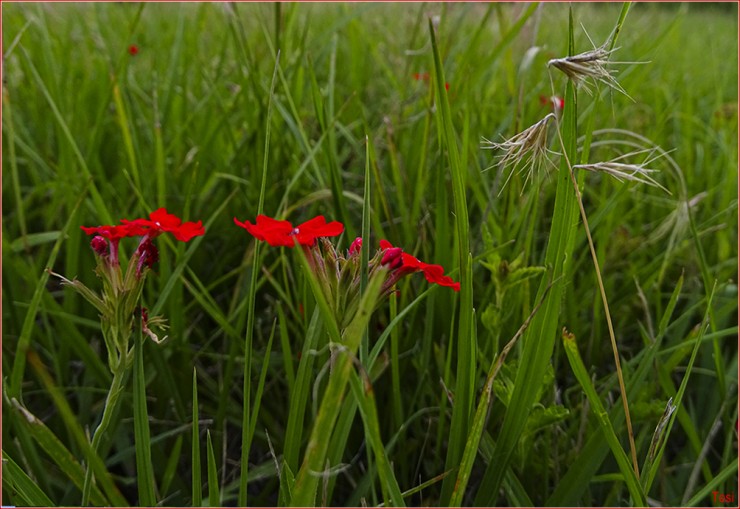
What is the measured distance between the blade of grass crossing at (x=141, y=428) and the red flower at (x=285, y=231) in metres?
0.15

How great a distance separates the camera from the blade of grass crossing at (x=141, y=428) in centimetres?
58

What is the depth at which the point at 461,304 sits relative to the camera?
650 millimetres

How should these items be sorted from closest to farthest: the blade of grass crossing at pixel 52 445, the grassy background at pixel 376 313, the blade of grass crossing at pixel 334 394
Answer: the blade of grass crossing at pixel 334 394 < the blade of grass crossing at pixel 52 445 < the grassy background at pixel 376 313

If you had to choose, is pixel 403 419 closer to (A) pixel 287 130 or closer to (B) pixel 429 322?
(B) pixel 429 322

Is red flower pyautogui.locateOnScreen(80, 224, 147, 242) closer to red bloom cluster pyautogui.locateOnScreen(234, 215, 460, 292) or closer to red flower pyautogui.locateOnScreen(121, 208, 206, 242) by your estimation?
red flower pyautogui.locateOnScreen(121, 208, 206, 242)

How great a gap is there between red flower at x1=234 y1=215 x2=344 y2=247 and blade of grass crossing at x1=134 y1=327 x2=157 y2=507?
150 millimetres

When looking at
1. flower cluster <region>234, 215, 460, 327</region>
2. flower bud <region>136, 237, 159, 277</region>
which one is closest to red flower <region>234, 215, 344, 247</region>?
flower cluster <region>234, 215, 460, 327</region>

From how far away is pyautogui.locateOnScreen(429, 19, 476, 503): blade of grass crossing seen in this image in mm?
605

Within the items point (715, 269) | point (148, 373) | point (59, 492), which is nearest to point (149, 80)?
point (148, 373)

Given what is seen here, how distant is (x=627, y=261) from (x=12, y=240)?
3.66 ft

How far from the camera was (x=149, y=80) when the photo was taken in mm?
1932

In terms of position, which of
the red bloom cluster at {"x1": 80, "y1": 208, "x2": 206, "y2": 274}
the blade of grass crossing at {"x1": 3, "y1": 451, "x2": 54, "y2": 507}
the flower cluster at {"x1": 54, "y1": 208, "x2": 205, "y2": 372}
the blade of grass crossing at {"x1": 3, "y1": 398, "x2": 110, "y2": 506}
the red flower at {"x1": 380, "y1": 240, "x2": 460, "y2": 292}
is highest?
the red flower at {"x1": 380, "y1": 240, "x2": 460, "y2": 292}

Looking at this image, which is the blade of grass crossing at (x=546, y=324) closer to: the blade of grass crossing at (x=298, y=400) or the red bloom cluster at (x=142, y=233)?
the blade of grass crossing at (x=298, y=400)

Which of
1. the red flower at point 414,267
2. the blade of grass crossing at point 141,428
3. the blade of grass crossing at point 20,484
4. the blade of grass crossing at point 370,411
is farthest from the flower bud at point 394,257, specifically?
the blade of grass crossing at point 20,484
